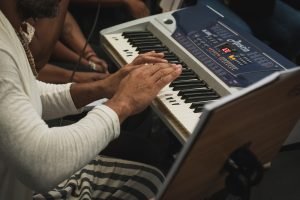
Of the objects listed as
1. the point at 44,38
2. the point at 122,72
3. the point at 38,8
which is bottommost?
the point at 44,38

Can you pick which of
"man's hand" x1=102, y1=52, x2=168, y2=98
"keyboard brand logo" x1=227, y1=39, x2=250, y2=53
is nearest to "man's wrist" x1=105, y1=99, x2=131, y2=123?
"man's hand" x1=102, y1=52, x2=168, y2=98

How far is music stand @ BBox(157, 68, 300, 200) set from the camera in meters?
0.77

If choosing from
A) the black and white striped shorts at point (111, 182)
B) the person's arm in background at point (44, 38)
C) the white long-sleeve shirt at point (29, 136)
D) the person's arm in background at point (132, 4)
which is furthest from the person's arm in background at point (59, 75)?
the white long-sleeve shirt at point (29, 136)

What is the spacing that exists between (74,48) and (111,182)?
89cm

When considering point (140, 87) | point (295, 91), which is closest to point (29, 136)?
point (140, 87)

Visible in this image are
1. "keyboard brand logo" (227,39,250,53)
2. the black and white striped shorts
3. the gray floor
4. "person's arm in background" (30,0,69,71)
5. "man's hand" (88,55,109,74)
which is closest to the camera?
the black and white striped shorts

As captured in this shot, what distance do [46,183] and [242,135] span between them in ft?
1.42

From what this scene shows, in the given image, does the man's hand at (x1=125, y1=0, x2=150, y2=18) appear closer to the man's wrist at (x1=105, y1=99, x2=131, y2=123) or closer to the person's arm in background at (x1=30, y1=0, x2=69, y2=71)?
the person's arm in background at (x1=30, y1=0, x2=69, y2=71)

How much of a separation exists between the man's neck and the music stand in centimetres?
45

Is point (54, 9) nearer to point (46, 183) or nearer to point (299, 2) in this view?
point (46, 183)

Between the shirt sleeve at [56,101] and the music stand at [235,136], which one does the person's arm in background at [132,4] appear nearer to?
the shirt sleeve at [56,101]

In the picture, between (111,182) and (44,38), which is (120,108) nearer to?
(111,182)

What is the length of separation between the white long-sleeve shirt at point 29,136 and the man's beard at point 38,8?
0.05 m

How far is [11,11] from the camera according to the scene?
879 millimetres
